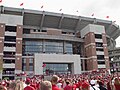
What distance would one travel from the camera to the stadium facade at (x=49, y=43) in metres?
56.7

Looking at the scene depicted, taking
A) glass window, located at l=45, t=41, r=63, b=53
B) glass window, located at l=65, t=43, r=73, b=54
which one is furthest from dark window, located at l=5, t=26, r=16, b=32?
glass window, located at l=65, t=43, r=73, b=54

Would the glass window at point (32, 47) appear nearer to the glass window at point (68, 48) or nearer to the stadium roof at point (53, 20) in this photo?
the stadium roof at point (53, 20)

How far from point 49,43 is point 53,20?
30.2ft

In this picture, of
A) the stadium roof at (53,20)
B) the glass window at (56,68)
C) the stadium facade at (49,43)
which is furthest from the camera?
the stadium roof at (53,20)

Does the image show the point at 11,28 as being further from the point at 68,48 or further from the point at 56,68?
the point at 68,48

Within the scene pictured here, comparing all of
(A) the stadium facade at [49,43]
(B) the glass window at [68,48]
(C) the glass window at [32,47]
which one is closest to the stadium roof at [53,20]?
(A) the stadium facade at [49,43]

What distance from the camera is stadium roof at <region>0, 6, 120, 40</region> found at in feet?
213

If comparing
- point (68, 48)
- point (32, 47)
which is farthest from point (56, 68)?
point (68, 48)

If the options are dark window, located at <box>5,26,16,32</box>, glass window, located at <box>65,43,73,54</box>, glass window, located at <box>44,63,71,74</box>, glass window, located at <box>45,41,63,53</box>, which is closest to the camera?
dark window, located at <box>5,26,16,32</box>

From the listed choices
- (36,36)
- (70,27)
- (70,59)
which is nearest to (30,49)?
(36,36)

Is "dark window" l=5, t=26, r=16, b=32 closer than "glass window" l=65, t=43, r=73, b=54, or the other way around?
"dark window" l=5, t=26, r=16, b=32

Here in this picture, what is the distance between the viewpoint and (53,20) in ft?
232

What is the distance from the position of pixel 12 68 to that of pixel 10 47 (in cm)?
612

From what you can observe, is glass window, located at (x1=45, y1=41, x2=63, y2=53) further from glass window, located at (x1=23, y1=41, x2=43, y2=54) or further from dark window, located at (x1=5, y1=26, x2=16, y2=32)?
dark window, located at (x1=5, y1=26, x2=16, y2=32)
